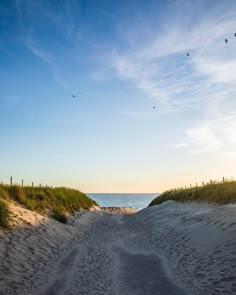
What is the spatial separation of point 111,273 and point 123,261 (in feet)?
6.02

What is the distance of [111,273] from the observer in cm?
1026

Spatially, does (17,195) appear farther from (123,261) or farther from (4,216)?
(123,261)

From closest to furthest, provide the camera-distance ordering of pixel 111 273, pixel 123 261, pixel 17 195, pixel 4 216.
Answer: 1. pixel 111 273
2. pixel 123 261
3. pixel 4 216
4. pixel 17 195

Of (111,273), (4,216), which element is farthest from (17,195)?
(111,273)

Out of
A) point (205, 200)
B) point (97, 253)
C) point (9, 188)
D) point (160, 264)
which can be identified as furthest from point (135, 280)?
point (205, 200)

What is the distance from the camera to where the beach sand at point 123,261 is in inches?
336

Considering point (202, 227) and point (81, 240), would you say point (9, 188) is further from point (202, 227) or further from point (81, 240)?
point (202, 227)

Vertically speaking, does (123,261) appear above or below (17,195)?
below

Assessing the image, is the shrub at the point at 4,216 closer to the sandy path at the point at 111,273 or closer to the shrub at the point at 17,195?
the sandy path at the point at 111,273

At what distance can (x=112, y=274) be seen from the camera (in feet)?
33.2

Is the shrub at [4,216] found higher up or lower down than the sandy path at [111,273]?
higher up

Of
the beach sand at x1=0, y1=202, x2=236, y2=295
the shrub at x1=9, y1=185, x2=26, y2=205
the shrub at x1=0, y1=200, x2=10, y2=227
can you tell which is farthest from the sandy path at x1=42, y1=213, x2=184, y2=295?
the shrub at x1=9, y1=185, x2=26, y2=205

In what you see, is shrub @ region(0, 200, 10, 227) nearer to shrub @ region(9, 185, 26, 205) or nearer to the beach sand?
the beach sand

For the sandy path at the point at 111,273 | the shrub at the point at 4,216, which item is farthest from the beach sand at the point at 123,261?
the shrub at the point at 4,216
